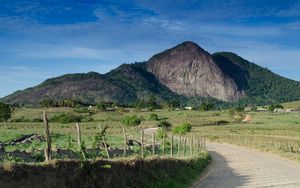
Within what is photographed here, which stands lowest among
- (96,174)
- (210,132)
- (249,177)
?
(210,132)

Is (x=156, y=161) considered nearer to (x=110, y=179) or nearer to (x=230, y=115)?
(x=110, y=179)

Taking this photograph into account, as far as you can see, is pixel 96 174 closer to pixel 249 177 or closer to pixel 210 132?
pixel 249 177

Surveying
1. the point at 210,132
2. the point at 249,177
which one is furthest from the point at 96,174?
the point at 210,132

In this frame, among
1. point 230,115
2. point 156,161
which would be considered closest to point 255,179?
point 156,161

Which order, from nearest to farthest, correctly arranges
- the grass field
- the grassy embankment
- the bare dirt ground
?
the grassy embankment, the bare dirt ground, the grass field

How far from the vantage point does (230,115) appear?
5901 inches

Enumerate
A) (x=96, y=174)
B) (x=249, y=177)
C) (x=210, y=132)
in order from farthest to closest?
(x=210, y=132) → (x=249, y=177) → (x=96, y=174)

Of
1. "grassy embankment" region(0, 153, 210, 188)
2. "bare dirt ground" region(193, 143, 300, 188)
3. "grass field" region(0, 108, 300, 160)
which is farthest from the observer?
"grass field" region(0, 108, 300, 160)

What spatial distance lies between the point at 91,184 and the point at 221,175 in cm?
1424

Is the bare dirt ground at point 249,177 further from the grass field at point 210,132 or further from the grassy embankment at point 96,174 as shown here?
the grass field at point 210,132

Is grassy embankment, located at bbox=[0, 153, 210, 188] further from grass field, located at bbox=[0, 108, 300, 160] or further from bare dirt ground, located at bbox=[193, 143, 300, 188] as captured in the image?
grass field, located at bbox=[0, 108, 300, 160]

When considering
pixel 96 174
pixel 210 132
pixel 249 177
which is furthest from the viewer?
pixel 210 132

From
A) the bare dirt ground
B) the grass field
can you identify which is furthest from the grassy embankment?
the grass field

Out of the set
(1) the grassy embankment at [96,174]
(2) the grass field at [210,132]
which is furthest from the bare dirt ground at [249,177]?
(2) the grass field at [210,132]
